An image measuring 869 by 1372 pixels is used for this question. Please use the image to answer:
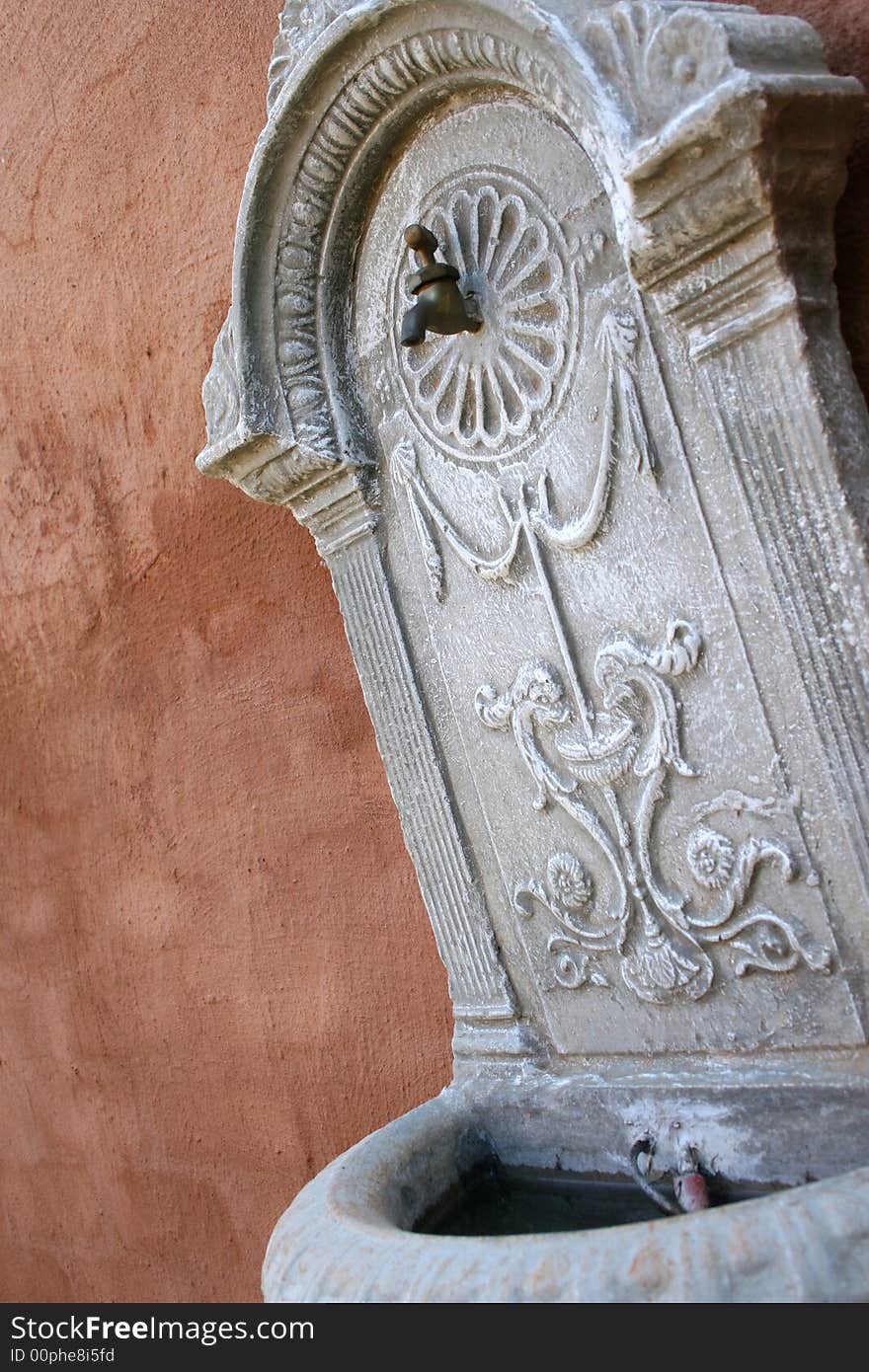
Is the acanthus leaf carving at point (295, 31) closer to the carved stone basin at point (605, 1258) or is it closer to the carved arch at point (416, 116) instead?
the carved arch at point (416, 116)

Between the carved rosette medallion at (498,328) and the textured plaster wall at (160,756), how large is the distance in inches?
24.1

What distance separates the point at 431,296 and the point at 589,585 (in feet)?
1.34

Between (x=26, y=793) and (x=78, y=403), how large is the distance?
0.96m

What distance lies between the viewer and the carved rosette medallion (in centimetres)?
149

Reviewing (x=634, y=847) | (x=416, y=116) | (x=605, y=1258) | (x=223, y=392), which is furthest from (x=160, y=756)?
(x=605, y=1258)

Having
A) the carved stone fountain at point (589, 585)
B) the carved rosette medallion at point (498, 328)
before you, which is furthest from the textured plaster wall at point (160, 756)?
the carved rosette medallion at point (498, 328)

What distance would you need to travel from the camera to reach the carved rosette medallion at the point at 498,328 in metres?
1.49

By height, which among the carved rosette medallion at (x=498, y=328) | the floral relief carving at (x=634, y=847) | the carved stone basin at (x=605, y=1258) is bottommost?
the carved stone basin at (x=605, y=1258)

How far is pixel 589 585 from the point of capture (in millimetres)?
1518

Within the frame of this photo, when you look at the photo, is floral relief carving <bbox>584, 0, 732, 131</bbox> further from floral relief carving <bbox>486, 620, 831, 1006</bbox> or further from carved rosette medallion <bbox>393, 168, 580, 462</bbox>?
floral relief carving <bbox>486, 620, 831, 1006</bbox>

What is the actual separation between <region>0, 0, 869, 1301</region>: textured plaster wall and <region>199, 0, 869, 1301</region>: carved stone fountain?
440 mm

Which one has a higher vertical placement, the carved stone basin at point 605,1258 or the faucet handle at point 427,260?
the faucet handle at point 427,260

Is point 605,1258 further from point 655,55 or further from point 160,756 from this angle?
point 160,756
